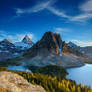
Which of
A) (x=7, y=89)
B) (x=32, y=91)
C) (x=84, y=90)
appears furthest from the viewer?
(x=84, y=90)

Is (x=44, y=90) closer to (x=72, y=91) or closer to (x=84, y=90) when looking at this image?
(x=72, y=91)

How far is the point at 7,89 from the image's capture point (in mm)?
9055

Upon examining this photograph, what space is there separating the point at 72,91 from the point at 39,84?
153 inches

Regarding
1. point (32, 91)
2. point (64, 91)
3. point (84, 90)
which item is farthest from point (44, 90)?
point (84, 90)

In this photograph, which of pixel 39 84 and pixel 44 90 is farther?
pixel 39 84

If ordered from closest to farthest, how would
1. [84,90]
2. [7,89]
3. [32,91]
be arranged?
[7,89] → [32,91] → [84,90]

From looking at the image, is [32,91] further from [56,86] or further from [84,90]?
[84,90]

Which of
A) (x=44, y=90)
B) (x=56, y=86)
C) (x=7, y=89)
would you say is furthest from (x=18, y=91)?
(x=56, y=86)

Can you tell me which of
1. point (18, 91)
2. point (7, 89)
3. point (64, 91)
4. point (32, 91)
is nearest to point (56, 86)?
point (64, 91)

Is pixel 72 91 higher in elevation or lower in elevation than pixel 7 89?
lower

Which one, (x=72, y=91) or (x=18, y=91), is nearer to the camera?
(x=18, y=91)

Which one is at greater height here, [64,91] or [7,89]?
[7,89]

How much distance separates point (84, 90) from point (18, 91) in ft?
24.0

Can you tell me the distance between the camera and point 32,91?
9828 millimetres
